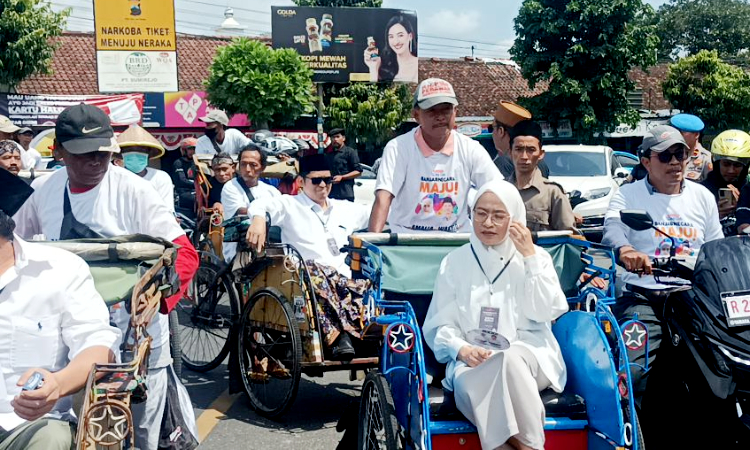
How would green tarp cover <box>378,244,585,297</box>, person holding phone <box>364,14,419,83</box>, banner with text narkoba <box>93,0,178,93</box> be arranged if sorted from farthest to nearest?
person holding phone <box>364,14,419,83</box> → banner with text narkoba <box>93,0,178,93</box> → green tarp cover <box>378,244,585,297</box>

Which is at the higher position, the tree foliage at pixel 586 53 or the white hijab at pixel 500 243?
the tree foliage at pixel 586 53

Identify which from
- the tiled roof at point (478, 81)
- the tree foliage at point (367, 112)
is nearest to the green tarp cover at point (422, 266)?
the tree foliage at point (367, 112)

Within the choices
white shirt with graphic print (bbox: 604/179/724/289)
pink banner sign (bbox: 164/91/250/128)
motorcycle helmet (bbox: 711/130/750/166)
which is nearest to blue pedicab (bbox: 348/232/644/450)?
white shirt with graphic print (bbox: 604/179/724/289)

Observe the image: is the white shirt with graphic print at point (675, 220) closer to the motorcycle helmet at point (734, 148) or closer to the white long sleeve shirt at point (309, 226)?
the motorcycle helmet at point (734, 148)

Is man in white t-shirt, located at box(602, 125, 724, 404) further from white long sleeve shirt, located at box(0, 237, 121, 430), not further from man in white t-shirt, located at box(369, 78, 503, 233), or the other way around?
white long sleeve shirt, located at box(0, 237, 121, 430)

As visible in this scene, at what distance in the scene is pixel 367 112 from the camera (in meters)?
28.3

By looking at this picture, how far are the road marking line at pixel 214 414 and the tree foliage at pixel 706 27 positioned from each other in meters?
50.4

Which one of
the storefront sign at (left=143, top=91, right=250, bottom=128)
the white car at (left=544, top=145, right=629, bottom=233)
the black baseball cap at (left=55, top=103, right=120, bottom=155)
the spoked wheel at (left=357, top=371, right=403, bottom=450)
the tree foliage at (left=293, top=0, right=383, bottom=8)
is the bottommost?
the spoked wheel at (left=357, top=371, right=403, bottom=450)

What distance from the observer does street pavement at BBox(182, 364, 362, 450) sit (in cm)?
557

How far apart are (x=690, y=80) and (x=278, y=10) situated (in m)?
13.9

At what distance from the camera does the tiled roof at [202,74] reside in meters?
30.1

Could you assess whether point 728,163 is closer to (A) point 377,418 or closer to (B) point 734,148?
(B) point 734,148

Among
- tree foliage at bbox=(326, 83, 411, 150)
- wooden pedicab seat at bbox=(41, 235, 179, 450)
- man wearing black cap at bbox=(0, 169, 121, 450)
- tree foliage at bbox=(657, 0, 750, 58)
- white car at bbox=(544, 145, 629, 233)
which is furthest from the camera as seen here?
tree foliage at bbox=(657, 0, 750, 58)

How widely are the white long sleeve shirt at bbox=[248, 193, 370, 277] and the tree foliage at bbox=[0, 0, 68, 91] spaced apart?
17868 millimetres
